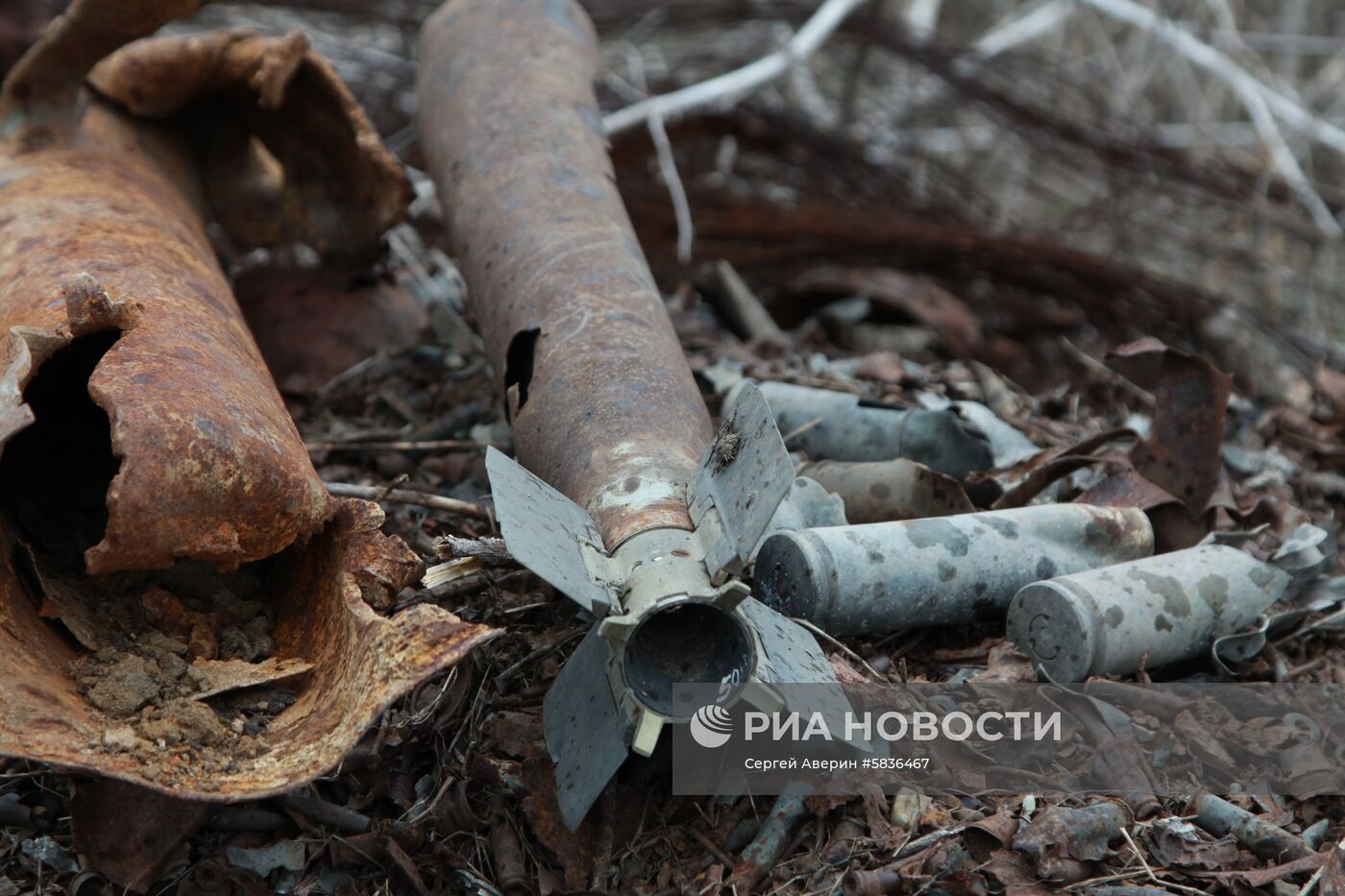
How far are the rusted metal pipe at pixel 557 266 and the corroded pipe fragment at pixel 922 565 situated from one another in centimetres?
29

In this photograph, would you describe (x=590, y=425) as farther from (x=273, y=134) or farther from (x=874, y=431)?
(x=273, y=134)

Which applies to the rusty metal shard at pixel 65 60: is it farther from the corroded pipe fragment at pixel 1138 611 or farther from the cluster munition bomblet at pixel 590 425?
the corroded pipe fragment at pixel 1138 611

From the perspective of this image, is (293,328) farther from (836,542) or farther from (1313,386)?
(1313,386)

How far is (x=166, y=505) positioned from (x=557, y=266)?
104 centimetres

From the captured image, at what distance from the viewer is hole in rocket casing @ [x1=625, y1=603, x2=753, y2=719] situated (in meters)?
1.68

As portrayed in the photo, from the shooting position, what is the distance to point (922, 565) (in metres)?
2.22

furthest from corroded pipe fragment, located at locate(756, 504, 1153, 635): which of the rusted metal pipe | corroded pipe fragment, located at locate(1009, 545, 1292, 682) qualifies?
the rusted metal pipe

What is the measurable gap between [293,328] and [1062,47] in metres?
5.88

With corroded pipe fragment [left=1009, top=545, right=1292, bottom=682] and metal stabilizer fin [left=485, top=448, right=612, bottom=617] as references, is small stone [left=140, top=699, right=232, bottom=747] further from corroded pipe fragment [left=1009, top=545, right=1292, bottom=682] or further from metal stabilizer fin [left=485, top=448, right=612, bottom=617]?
corroded pipe fragment [left=1009, top=545, right=1292, bottom=682]

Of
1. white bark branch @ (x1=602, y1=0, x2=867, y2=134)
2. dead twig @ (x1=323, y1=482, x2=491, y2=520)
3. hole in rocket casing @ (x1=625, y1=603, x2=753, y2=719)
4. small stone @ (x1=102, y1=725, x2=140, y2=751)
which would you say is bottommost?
white bark branch @ (x1=602, y1=0, x2=867, y2=134)

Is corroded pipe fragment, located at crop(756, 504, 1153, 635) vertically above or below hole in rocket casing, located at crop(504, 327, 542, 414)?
below

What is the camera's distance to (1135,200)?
21.1 feet

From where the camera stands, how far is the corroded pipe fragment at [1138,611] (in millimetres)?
2127

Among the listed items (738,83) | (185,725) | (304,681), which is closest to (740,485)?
(304,681)
